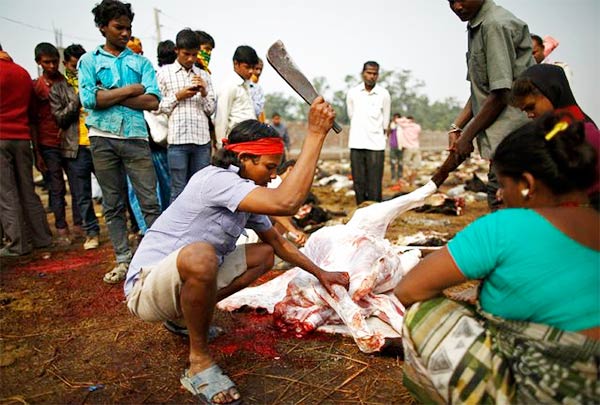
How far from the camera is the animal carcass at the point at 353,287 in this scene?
2711mm

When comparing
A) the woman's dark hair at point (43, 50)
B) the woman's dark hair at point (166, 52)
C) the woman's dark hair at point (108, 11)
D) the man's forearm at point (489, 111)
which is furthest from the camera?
the woman's dark hair at point (166, 52)

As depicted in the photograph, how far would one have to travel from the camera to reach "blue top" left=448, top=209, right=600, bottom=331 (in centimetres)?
141

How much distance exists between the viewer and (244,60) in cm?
491

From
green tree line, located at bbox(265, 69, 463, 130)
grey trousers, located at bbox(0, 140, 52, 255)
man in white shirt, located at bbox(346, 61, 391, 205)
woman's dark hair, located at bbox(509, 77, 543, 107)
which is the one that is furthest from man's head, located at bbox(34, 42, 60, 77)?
green tree line, located at bbox(265, 69, 463, 130)

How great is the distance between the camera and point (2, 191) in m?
4.62

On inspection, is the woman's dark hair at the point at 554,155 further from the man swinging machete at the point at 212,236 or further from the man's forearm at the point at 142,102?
the man's forearm at the point at 142,102

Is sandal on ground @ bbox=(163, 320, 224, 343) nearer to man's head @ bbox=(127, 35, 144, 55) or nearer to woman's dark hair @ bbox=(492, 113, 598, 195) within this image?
woman's dark hair @ bbox=(492, 113, 598, 195)

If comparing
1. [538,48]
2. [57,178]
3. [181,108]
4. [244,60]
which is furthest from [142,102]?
[538,48]

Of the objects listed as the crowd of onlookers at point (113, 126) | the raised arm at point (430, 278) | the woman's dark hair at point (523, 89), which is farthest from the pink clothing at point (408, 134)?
the raised arm at point (430, 278)

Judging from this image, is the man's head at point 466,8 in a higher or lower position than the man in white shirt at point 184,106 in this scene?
higher

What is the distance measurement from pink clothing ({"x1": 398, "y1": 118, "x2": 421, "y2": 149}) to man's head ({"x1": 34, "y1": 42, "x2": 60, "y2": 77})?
33.5 feet

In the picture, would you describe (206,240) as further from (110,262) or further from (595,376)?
(110,262)

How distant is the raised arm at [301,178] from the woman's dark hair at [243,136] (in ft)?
1.15

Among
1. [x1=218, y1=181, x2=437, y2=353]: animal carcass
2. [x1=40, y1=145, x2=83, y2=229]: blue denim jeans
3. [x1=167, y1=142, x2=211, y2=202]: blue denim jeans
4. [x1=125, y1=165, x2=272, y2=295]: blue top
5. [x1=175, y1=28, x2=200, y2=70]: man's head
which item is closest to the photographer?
[x1=125, y1=165, x2=272, y2=295]: blue top
